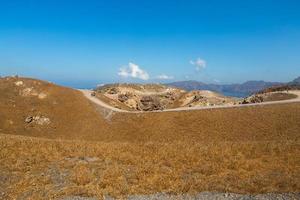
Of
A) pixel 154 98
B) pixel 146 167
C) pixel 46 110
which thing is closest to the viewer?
pixel 146 167

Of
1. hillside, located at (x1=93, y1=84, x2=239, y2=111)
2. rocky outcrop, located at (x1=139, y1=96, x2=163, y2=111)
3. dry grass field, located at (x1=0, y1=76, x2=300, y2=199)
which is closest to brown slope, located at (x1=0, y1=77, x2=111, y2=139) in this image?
hillside, located at (x1=93, y1=84, x2=239, y2=111)

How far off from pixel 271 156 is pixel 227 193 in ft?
33.9

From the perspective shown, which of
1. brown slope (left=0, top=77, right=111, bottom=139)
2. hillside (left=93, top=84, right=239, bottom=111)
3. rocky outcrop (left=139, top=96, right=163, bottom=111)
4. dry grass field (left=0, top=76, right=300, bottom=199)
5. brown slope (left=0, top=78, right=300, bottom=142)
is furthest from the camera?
rocky outcrop (left=139, top=96, right=163, bottom=111)

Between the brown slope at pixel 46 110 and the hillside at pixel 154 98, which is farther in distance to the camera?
the hillside at pixel 154 98

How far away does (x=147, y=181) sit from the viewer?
1906 centimetres

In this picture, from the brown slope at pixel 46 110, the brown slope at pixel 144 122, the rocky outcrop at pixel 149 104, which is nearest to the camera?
the brown slope at pixel 144 122

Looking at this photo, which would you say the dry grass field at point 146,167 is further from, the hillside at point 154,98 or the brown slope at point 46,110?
the hillside at point 154,98

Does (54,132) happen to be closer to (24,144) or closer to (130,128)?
(130,128)

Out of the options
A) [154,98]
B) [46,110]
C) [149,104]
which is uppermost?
[154,98]

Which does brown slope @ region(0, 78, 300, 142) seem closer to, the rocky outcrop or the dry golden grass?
the dry golden grass

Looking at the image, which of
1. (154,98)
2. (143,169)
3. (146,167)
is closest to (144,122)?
(146,167)

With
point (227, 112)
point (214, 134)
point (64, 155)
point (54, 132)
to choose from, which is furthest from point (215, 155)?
point (54, 132)

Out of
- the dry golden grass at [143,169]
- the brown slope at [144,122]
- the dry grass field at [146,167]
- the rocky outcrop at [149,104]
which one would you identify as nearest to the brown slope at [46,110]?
the brown slope at [144,122]

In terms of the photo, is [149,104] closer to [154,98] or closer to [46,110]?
[154,98]
